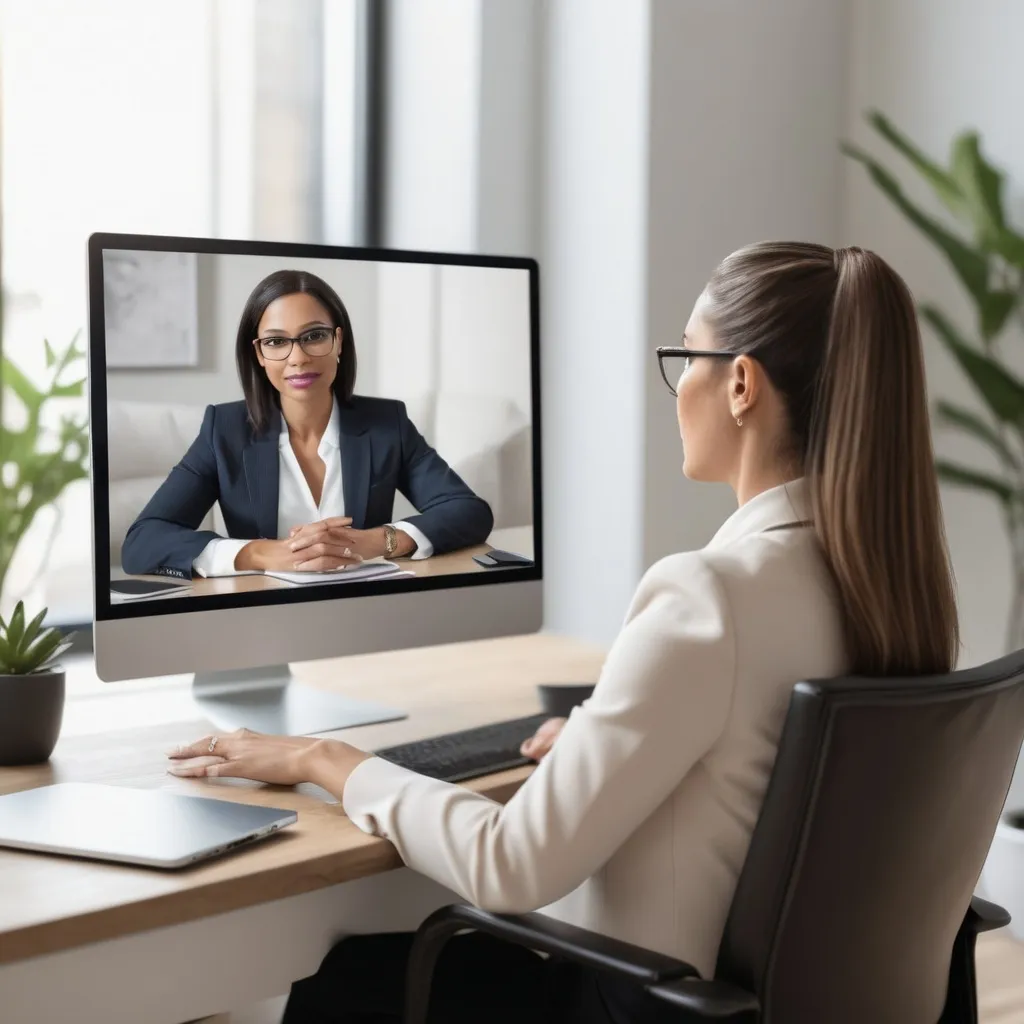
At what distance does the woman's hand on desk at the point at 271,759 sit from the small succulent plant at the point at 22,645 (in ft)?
0.67

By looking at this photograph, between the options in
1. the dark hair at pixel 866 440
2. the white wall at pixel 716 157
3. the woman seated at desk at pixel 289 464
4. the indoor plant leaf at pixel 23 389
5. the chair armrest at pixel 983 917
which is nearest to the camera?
the dark hair at pixel 866 440

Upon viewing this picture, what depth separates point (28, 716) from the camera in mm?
1534

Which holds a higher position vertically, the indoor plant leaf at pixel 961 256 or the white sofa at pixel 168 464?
the indoor plant leaf at pixel 961 256

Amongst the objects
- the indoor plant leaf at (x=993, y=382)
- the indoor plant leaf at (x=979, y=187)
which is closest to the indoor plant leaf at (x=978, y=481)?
the indoor plant leaf at (x=993, y=382)

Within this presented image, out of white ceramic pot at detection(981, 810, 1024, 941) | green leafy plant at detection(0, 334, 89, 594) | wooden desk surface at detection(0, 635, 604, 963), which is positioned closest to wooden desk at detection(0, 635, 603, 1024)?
wooden desk surface at detection(0, 635, 604, 963)

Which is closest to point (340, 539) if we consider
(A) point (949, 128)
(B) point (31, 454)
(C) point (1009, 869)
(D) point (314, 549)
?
(D) point (314, 549)

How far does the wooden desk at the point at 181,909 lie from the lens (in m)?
1.12

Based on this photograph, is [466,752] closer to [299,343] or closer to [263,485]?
[263,485]

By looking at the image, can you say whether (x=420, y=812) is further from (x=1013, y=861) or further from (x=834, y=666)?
(x=1013, y=861)

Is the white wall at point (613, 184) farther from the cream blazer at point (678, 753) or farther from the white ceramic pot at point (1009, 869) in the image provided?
the cream blazer at point (678, 753)

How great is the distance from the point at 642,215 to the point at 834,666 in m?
1.65

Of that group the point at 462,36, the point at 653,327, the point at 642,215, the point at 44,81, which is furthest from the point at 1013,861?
the point at 44,81

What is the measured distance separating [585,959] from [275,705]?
0.79 m

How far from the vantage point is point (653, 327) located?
8.75 feet
